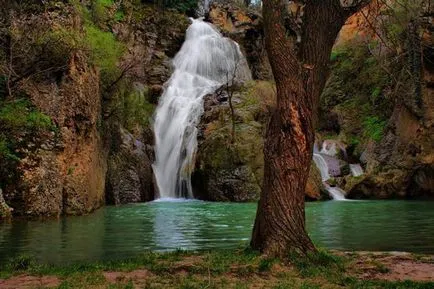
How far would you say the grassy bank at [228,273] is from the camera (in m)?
5.99

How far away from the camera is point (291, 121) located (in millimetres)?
7598

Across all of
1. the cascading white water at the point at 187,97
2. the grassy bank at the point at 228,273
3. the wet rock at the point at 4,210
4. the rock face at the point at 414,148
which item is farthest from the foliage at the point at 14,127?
the rock face at the point at 414,148

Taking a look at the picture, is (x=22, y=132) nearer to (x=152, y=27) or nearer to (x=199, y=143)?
(x=199, y=143)

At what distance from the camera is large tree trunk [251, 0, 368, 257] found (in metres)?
7.49

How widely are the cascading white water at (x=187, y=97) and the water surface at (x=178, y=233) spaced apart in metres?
8.95

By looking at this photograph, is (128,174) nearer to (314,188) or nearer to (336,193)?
(314,188)

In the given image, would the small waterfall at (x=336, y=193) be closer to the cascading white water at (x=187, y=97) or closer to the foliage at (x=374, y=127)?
the foliage at (x=374, y=127)

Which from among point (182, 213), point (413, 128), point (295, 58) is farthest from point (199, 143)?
point (295, 58)

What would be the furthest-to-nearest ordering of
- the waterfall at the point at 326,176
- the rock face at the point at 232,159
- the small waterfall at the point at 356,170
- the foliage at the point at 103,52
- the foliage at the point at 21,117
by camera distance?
the small waterfall at the point at 356,170, the waterfall at the point at 326,176, the rock face at the point at 232,159, the foliage at the point at 103,52, the foliage at the point at 21,117

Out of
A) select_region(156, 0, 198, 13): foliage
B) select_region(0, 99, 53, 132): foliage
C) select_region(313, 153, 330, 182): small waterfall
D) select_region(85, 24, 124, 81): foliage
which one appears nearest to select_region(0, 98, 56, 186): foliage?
select_region(0, 99, 53, 132): foliage

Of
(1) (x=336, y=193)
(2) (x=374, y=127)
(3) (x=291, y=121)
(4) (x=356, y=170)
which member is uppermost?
(2) (x=374, y=127)

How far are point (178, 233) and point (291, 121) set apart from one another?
20.6 feet

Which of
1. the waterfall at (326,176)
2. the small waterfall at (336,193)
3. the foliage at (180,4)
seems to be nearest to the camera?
the small waterfall at (336,193)

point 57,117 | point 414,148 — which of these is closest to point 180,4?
point 414,148
